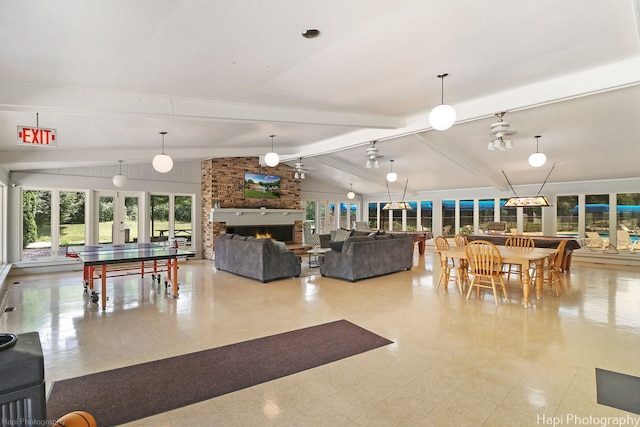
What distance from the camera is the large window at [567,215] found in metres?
9.87

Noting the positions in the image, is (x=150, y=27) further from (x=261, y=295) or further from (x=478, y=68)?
(x=261, y=295)

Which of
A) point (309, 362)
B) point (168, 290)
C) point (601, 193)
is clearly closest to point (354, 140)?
point (168, 290)

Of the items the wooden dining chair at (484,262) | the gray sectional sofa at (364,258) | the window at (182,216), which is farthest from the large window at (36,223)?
the wooden dining chair at (484,262)

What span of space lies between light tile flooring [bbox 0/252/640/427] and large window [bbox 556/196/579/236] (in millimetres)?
3710

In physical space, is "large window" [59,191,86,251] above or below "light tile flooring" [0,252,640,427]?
above

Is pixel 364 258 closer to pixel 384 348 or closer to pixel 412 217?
pixel 384 348

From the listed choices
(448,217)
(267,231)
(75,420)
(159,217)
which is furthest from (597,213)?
(159,217)

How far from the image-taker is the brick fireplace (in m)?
9.76

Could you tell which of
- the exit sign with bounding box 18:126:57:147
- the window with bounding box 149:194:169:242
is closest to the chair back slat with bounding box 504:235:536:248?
the exit sign with bounding box 18:126:57:147

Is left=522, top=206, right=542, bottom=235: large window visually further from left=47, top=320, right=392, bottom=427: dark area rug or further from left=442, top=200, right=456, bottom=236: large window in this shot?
left=47, top=320, right=392, bottom=427: dark area rug

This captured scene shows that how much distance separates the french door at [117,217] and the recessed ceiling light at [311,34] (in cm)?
788

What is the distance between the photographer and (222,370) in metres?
2.93

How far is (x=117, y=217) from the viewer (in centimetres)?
874

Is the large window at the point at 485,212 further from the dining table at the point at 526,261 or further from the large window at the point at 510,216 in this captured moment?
the dining table at the point at 526,261
